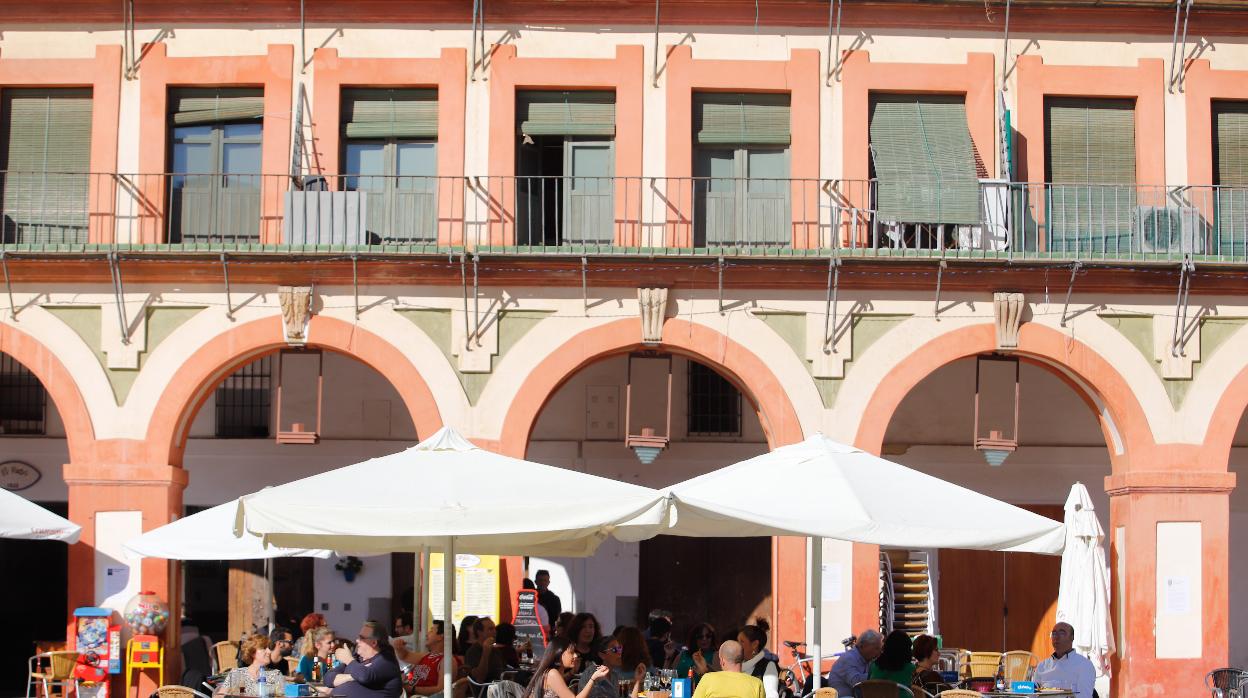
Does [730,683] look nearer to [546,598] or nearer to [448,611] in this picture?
[448,611]

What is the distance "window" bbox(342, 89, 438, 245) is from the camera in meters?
21.1

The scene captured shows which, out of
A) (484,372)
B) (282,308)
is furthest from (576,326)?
(282,308)

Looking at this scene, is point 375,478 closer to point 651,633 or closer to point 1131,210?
point 651,633

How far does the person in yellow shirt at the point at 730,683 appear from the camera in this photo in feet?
40.4

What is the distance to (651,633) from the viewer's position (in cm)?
1809

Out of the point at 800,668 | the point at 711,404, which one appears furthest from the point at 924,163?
the point at 800,668

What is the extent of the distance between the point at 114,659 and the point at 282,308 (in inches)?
178

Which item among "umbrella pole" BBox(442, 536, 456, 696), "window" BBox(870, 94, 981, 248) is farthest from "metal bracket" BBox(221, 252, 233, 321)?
"window" BBox(870, 94, 981, 248)

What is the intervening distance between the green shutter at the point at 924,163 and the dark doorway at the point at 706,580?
592 cm

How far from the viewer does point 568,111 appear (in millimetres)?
21406

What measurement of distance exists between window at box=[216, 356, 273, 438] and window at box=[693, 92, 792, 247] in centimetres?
707

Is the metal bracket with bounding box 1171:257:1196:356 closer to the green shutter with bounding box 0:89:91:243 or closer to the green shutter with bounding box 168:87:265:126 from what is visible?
the green shutter with bounding box 168:87:265:126

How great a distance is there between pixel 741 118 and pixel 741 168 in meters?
0.63

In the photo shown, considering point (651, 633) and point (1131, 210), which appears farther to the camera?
point (1131, 210)
